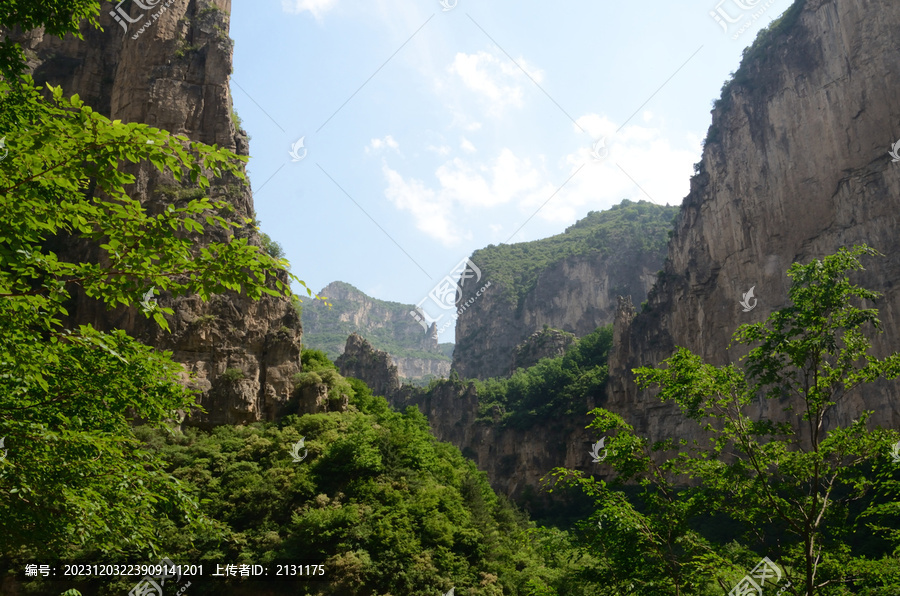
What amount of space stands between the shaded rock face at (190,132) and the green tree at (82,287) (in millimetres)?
24078

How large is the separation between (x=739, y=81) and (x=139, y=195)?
50844mm

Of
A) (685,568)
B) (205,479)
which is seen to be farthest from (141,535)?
(205,479)

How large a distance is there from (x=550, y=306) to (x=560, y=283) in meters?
4.46

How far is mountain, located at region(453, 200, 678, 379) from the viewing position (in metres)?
104

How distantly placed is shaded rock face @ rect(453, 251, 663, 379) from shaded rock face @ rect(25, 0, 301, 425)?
67628 mm

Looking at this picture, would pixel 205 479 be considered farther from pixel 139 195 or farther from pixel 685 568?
pixel 685 568

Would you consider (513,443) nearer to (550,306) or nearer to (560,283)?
(550,306)

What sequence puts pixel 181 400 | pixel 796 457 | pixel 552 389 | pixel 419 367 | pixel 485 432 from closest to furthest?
pixel 181 400 → pixel 796 457 → pixel 552 389 → pixel 485 432 → pixel 419 367

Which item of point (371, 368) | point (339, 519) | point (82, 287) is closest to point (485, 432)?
point (371, 368)

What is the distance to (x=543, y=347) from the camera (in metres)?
88.6

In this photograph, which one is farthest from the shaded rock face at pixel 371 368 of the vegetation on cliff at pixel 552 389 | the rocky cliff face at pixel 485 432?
the vegetation on cliff at pixel 552 389

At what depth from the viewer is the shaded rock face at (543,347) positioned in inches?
3450

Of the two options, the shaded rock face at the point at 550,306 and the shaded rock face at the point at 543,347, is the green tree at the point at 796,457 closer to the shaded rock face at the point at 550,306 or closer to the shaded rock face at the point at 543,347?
the shaded rock face at the point at 543,347

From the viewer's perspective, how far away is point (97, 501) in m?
6.81
